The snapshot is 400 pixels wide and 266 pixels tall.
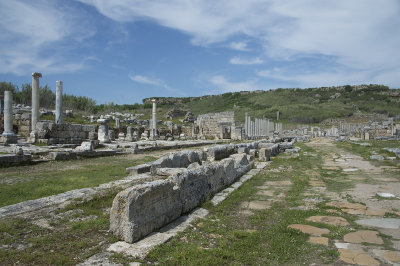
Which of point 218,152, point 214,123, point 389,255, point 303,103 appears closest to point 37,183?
point 218,152

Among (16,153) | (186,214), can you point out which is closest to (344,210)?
(186,214)

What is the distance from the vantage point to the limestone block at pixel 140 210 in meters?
3.57

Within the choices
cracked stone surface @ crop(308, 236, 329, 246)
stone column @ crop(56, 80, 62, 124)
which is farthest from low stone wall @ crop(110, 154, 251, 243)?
stone column @ crop(56, 80, 62, 124)

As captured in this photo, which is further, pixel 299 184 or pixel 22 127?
pixel 22 127

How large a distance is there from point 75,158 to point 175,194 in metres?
9.64

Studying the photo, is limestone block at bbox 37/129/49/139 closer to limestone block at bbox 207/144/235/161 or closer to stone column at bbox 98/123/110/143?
stone column at bbox 98/123/110/143

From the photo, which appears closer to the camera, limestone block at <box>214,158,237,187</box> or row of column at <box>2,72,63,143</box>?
limestone block at <box>214,158,237,187</box>

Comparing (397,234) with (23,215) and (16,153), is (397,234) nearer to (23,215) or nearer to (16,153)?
(23,215)

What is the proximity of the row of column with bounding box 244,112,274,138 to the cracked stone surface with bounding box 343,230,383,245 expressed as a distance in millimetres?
31032

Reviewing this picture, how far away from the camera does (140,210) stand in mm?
3738

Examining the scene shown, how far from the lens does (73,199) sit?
5082mm

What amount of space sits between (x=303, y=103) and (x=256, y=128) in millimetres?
76198

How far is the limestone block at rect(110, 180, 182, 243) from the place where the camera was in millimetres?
3574

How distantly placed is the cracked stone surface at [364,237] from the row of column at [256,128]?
31.0 meters
